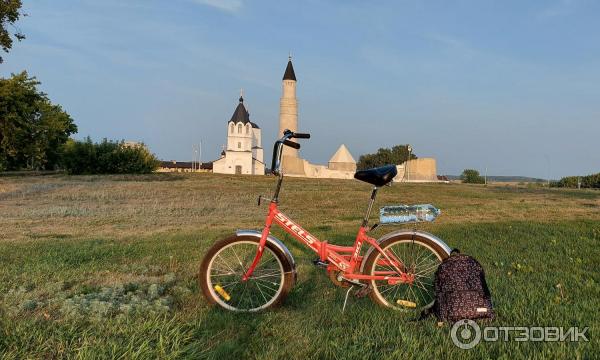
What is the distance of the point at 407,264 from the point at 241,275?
1.79 m

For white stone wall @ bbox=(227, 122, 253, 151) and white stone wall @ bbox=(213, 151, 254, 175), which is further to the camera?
white stone wall @ bbox=(213, 151, 254, 175)

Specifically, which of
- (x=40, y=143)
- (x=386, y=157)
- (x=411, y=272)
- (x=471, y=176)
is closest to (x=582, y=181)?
(x=471, y=176)

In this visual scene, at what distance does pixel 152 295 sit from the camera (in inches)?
172

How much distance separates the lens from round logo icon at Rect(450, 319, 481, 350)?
10.7 ft

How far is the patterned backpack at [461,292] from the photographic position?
3680 millimetres

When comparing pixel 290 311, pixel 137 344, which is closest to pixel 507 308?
pixel 290 311

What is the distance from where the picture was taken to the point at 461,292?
3.73 meters

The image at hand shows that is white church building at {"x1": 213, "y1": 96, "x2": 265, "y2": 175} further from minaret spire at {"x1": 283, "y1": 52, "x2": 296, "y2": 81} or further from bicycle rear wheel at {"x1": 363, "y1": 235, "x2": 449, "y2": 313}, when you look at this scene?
bicycle rear wheel at {"x1": 363, "y1": 235, "x2": 449, "y2": 313}

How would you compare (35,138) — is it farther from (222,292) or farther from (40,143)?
(222,292)

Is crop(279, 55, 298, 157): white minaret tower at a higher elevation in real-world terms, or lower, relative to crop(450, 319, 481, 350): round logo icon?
higher

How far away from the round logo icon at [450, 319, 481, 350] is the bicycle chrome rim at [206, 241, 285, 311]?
5.55ft

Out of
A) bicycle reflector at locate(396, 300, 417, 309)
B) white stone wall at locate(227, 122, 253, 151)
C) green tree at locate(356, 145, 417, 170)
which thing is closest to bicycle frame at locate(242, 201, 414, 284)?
bicycle reflector at locate(396, 300, 417, 309)

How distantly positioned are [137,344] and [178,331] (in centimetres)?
32

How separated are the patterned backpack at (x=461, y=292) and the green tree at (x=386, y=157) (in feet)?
283
